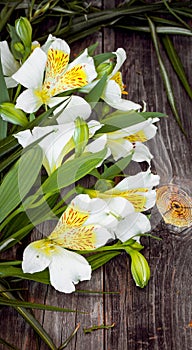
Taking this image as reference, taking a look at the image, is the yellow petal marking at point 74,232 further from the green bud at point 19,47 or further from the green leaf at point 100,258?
the green bud at point 19,47

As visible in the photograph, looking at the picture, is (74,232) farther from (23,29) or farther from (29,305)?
(23,29)

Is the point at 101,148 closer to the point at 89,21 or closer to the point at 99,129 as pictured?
the point at 99,129

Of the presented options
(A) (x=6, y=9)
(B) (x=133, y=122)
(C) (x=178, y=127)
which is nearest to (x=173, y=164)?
(C) (x=178, y=127)

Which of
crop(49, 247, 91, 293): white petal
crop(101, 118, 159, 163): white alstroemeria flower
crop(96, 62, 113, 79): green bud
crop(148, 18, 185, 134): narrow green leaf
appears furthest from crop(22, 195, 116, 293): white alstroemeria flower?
crop(148, 18, 185, 134): narrow green leaf

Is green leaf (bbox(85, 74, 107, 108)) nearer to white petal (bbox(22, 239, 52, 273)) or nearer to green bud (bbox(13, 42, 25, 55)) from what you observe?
green bud (bbox(13, 42, 25, 55))

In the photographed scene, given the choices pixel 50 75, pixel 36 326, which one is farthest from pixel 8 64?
pixel 36 326

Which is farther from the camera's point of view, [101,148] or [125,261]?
[125,261]
